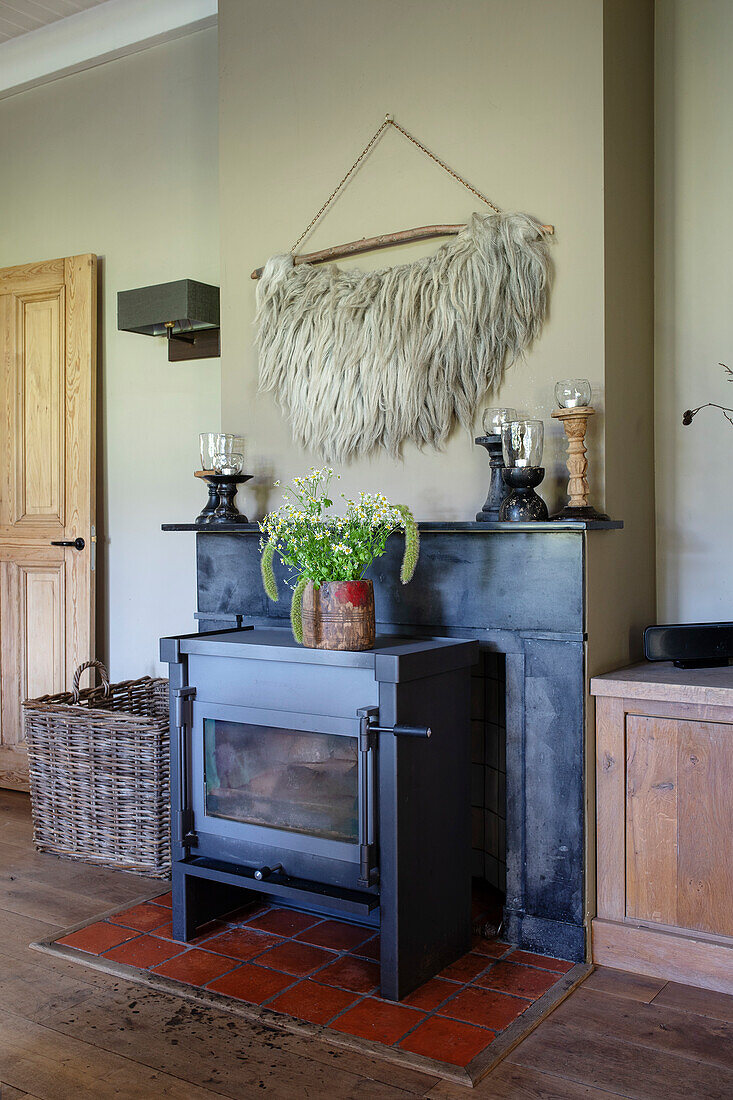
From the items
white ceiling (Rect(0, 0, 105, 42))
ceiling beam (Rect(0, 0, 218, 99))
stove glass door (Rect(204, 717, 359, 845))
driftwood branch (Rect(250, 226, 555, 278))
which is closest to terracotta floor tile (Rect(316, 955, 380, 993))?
stove glass door (Rect(204, 717, 359, 845))

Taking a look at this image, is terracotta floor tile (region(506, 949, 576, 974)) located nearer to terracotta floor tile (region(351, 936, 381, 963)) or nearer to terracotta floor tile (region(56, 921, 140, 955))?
terracotta floor tile (region(351, 936, 381, 963))

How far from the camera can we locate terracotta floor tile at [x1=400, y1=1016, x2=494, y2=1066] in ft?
6.36

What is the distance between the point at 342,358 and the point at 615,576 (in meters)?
1.02

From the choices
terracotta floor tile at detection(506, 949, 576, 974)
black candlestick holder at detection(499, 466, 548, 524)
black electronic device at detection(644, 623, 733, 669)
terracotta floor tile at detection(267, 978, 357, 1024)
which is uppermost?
black candlestick holder at detection(499, 466, 548, 524)

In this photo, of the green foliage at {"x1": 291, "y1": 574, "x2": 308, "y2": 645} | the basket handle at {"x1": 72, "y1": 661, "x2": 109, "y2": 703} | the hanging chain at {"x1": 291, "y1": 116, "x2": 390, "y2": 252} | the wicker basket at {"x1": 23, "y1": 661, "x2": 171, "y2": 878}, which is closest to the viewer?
the green foliage at {"x1": 291, "y1": 574, "x2": 308, "y2": 645}

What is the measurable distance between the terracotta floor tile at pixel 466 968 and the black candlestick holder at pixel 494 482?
1.11 m

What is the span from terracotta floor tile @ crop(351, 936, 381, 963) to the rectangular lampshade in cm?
210

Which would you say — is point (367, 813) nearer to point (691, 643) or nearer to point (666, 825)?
point (666, 825)

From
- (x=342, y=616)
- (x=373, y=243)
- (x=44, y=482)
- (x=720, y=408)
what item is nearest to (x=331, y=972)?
(x=342, y=616)

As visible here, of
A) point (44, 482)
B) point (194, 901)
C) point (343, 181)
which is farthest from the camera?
point (44, 482)

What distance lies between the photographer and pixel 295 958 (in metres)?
2.39

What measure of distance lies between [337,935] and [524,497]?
49.6 inches

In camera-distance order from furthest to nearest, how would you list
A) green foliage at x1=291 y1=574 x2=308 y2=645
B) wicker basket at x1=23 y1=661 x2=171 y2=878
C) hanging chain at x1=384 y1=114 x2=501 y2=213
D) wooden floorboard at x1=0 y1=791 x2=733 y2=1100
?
wicker basket at x1=23 y1=661 x2=171 y2=878 → hanging chain at x1=384 y1=114 x2=501 y2=213 → green foliage at x1=291 y1=574 x2=308 y2=645 → wooden floorboard at x1=0 y1=791 x2=733 y2=1100

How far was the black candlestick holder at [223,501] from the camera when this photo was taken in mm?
2938
